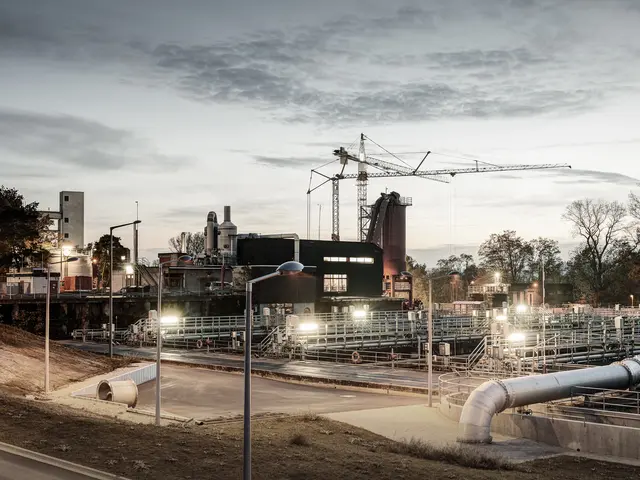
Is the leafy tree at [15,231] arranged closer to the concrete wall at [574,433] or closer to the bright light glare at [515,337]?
Answer: the bright light glare at [515,337]

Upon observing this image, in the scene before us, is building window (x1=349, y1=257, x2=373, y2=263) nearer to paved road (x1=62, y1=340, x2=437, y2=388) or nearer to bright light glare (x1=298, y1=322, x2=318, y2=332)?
bright light glare (x1=298, y1=322, x2=318, y2=332)

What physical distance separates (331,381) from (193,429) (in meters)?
17.8

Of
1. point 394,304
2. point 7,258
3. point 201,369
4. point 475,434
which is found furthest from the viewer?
point 394,304

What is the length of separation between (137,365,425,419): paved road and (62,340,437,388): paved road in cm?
244

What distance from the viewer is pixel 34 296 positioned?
8144cm

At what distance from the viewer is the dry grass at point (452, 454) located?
2275cm

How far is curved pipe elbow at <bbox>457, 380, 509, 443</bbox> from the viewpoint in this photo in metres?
27.2

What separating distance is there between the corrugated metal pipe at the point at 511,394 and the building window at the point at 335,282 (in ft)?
266

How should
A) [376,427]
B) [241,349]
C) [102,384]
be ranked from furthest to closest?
[241,349] → [102,384] → [376,427]

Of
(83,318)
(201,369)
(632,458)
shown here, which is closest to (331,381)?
(201,369)

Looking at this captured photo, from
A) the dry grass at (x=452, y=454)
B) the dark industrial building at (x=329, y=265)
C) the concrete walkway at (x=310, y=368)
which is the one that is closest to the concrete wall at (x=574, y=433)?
the dry grass at (x=452, y=454)

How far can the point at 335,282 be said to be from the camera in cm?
11512

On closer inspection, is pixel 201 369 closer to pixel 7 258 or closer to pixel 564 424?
pixel 564 424

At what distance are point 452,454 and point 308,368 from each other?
2762cm
